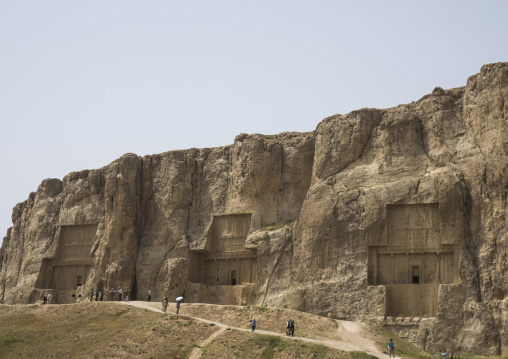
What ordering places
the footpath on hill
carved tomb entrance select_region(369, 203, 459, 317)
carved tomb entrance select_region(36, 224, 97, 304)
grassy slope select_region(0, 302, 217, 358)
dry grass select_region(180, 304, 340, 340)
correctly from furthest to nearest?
carved tomb entrance select_region(36, 224, 97, 304) < carved tomb entrance select_region(369, 203, 459, 317) < dry grass select_region(180, 304, 340, 340) < grassy slope select_region(0, 302, 217, 358) < the footpath on hill

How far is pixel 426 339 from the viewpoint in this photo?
4297 centimetres

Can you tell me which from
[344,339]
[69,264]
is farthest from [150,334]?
[69,264]

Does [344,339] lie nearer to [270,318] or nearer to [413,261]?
[270,318]

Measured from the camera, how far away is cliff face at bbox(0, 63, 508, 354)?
145ft

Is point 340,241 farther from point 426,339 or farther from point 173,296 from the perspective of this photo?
point 173,296

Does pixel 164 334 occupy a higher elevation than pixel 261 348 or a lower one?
higher

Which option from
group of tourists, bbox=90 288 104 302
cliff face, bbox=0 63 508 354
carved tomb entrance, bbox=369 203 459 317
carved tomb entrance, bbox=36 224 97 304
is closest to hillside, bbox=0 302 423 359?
carved tomb entrance, bbox=369 203 459 317

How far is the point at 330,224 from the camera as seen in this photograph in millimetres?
48156

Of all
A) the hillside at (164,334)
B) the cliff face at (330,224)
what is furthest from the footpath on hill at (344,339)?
the cliff face at (330,224)

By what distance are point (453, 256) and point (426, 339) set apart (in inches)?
207

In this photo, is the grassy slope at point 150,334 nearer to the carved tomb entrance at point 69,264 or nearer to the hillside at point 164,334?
the hillside at point 164,334

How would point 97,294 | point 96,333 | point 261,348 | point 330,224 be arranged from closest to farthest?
point 261,348, point 96,333, point 330,224, point 97,294

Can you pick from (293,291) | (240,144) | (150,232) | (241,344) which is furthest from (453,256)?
(150,232)

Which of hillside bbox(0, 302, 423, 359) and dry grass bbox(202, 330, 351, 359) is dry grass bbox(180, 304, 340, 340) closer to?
hillside bbox(0, 302, 423, 359)
